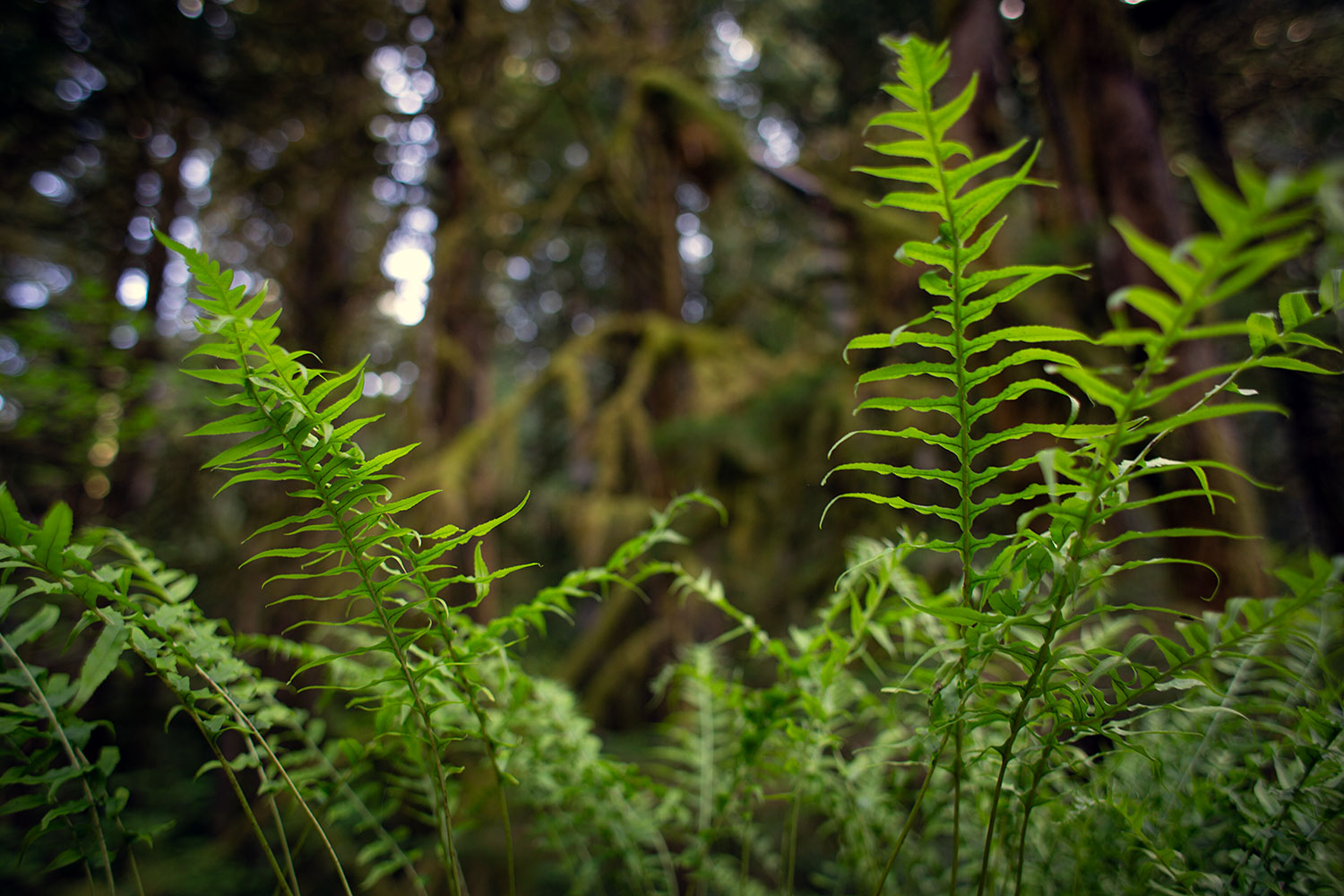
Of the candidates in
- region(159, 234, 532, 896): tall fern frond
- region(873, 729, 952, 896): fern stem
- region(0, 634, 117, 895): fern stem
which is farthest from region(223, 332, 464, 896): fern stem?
region(873, 729, 952, 896): fern stem

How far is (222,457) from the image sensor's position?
0.61m

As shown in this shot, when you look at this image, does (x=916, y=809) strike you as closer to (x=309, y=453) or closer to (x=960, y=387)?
(x=960, y=387)

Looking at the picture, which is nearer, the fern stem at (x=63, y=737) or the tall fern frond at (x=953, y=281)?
the tall fern frond at (x=953, y=281)

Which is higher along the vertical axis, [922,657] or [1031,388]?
[1031,388]

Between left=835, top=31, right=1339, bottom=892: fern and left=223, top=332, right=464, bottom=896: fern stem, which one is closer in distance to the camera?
left=835, top=31, right=1339, bottom=892: fern

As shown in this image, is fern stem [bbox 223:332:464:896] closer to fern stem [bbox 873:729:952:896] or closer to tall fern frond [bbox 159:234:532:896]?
tall fern frond [bbox 159:234:532:896]

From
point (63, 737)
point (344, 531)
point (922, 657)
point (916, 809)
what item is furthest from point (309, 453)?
point (916, 809)

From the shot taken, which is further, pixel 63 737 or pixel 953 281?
pixel 63 737

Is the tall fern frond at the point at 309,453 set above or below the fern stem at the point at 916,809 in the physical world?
above

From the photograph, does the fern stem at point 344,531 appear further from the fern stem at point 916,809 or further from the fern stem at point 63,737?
the fern stem at point 916,809

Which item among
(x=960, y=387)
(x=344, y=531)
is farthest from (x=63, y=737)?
(x=960, y=387)

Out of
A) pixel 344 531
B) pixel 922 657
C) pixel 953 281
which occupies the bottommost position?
pixel 922 657

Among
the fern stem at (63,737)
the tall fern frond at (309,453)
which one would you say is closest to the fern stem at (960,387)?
the tall fern frond at (309,453)

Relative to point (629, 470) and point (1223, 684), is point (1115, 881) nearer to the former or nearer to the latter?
point (1223, 684)
